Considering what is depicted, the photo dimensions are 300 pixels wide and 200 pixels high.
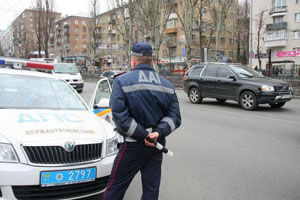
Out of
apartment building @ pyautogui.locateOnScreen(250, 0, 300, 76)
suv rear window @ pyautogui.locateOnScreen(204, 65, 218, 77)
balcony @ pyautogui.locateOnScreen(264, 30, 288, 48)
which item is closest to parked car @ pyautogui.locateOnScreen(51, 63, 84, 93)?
suv rear window @ pyautogui.locateOnScreen(204, 65, 218, 77)

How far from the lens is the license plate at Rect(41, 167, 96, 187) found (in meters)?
2.75

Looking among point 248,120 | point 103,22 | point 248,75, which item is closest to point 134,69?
point 248,120

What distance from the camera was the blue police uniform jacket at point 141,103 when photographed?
2400mm

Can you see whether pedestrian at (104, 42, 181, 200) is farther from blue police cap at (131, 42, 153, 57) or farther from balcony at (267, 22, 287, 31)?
balcony at (267, 22, 287, 31)

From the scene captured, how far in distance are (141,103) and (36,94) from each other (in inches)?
92.6

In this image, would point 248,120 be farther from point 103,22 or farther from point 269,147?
point 103,22

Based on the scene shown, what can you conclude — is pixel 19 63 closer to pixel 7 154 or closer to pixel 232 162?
pixel 7 154

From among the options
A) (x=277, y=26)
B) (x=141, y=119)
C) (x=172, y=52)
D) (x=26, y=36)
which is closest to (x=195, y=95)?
(x=141, y=119)

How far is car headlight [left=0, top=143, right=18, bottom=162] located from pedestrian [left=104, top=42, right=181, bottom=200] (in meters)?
0.99

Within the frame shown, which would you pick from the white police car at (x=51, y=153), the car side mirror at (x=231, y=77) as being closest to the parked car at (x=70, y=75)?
the car side mirror at (x=231, y=77)

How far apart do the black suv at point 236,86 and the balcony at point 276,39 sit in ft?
122

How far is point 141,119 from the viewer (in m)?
2.49

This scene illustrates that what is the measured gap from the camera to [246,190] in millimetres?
3688

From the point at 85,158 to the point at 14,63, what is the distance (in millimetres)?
3754
